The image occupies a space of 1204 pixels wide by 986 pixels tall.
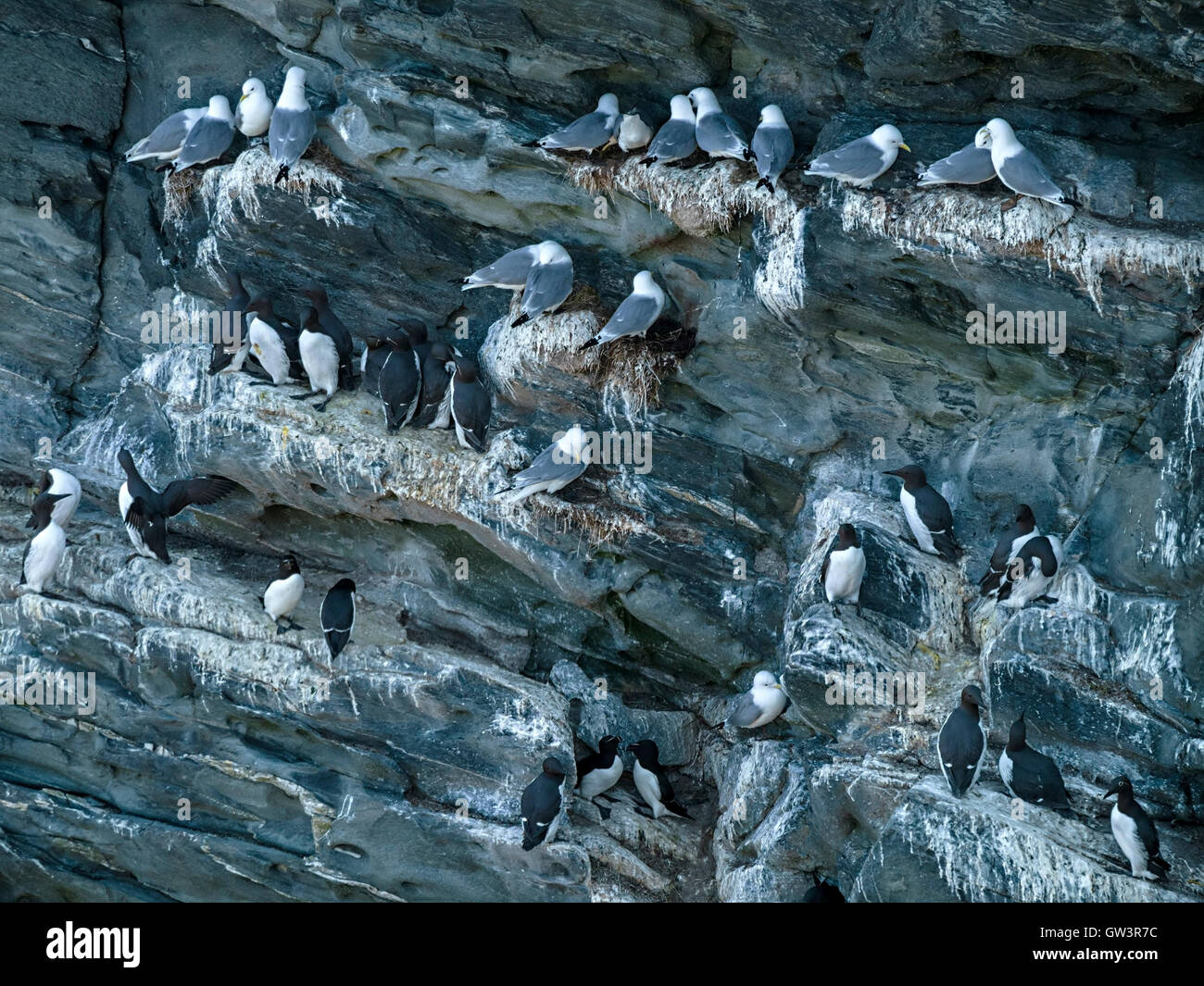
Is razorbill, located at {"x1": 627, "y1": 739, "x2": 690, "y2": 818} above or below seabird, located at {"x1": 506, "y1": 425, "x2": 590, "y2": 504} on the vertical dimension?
below

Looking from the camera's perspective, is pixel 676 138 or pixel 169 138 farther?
pixel 169 138

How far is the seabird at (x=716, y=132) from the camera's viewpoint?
11.1 metres

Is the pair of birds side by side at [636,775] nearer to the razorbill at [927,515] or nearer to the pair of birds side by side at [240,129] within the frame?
the razorbill at [927,515]

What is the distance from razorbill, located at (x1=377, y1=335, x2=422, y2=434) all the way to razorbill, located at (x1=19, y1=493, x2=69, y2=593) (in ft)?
9.97

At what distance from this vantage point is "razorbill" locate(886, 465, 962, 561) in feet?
35.2

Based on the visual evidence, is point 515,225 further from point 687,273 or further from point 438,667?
point 438,667

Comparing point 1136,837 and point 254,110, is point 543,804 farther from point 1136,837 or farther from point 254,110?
point 254,110

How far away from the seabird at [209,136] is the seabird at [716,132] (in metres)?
4.11

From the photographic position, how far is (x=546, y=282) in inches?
464

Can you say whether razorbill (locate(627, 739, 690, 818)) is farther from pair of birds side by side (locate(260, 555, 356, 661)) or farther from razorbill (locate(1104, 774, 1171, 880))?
razorbill (locate(1104, 774, 1171, 880))

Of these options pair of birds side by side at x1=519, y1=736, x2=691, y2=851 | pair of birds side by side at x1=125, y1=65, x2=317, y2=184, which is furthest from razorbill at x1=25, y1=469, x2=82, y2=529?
pair of birds side by side at x1=519, y1=736, x2=691, y2=851

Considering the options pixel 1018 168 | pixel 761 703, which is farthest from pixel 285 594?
pixel 1018 168

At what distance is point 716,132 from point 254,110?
4.12 metres
